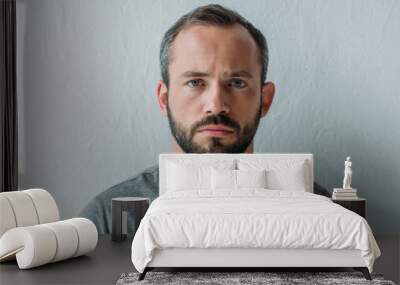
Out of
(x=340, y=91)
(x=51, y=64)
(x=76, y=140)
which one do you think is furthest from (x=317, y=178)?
(x=51, y=64)

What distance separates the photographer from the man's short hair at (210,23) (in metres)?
7.39

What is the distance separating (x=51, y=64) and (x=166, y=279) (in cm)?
341

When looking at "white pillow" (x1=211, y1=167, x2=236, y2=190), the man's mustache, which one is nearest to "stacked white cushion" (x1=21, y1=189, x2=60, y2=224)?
"white pillow" (x1=211, y1=167, x2=236, y2=190)

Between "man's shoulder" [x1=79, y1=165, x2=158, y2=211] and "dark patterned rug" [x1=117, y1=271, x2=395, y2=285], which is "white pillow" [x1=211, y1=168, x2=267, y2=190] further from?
"dark patterned rug" [x1=117, y1=271, x2=395, y2=285]

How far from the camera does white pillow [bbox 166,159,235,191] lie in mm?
6812

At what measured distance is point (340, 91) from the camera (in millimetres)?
7418

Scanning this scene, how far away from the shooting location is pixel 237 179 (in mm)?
6727

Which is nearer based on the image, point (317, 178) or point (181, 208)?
point (181, 208)

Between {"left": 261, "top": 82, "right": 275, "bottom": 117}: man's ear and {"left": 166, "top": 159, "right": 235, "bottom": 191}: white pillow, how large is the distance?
0.77 m

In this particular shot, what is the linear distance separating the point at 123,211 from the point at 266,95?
2.02 meters

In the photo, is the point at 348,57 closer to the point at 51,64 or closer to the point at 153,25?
the point at 153,25

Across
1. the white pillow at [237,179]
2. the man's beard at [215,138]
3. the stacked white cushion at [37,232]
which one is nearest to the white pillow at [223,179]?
the white pillow at [237,179]

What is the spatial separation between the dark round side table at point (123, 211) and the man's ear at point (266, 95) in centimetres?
163

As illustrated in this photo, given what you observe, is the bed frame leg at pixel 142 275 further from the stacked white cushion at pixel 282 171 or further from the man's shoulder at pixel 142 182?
the man's shoulder at pixel 142 182
